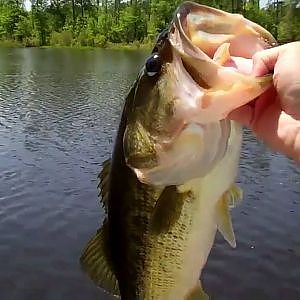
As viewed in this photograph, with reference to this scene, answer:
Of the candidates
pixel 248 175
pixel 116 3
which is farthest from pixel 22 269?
pixel 116 3

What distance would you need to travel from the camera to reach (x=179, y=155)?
6.78 feet

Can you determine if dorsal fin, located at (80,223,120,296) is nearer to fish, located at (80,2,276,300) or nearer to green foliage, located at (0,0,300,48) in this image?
fish, located at (80,2,276,300)

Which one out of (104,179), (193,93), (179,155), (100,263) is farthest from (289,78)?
(100,263)

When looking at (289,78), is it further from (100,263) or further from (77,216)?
(77,216)

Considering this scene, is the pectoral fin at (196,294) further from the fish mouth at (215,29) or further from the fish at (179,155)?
the fish mouth at (215,29)

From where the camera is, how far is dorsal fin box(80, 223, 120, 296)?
2416 mm

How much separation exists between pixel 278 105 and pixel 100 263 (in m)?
1.03

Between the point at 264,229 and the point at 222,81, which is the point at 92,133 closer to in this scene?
the point at 264,229

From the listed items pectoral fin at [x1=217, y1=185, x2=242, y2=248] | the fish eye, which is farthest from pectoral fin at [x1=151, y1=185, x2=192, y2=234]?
the fish eye

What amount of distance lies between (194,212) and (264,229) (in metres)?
7.16

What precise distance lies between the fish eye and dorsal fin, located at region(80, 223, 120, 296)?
2.43 ft

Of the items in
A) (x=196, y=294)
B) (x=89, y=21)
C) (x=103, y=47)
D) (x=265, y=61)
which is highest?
(x=265, y=61)

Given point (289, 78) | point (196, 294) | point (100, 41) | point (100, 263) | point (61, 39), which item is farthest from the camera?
point (61, 39)

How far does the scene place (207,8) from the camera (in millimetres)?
1897
